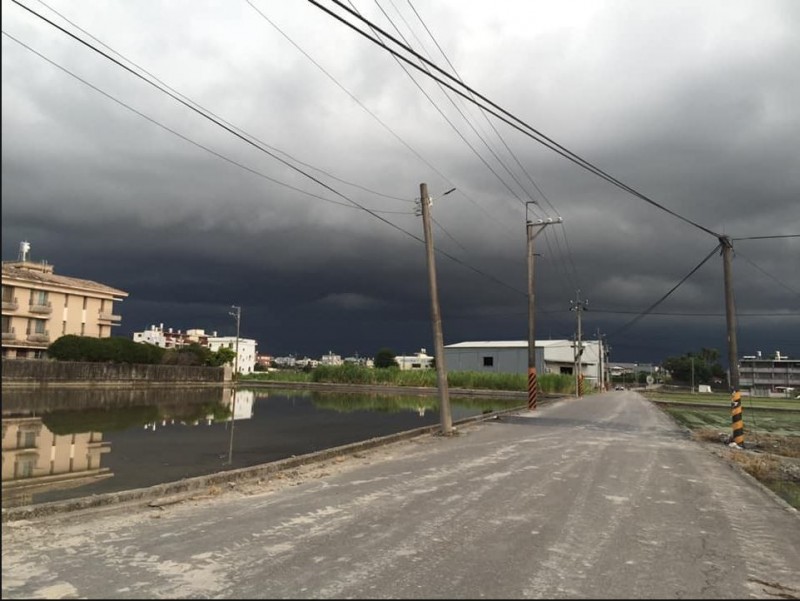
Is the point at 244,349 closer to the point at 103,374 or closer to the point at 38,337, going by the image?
the point at 38,337

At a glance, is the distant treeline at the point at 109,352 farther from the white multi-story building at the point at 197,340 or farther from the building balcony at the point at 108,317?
the white multi-story building at the point at 197,340

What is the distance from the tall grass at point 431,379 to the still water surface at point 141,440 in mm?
28636

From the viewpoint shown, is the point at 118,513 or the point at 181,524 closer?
the point at 181,524

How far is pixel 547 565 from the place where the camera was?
559 cm

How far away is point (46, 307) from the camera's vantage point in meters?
60.9

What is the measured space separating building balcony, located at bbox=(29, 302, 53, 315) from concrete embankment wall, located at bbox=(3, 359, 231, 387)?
16510 mm

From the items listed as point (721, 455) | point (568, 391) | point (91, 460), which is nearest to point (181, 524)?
point (91, 460)

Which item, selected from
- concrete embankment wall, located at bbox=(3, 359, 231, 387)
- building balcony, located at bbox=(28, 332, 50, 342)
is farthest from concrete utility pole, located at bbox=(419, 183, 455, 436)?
building balcony, located at bbox=(28, 332, 50, 342)

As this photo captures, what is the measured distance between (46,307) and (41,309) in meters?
0.67

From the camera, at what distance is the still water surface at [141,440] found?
1091 centimetres

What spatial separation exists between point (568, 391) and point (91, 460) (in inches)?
2067

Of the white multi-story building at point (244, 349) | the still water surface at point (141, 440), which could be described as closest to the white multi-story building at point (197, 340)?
the white multi-story building at point (244, 349)

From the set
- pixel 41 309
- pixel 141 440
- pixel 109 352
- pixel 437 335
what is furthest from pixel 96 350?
pixel 437 335

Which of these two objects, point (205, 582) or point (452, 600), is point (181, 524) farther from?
point (452, 600)
